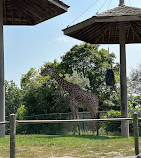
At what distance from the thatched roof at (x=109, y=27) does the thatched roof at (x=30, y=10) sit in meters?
1.06

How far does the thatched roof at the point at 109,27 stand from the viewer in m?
10.5

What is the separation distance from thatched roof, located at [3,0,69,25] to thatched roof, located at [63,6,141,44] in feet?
3.49

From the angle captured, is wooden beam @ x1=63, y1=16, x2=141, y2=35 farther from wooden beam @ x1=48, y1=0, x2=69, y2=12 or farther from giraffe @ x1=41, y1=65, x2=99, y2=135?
giraffe @ x1=41, y1=65, x2=99, y2=135

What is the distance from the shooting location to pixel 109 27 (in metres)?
13.1

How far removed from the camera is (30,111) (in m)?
20.4

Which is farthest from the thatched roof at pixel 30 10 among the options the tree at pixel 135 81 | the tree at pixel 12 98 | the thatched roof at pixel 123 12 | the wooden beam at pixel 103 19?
the tree at pixel 12 98

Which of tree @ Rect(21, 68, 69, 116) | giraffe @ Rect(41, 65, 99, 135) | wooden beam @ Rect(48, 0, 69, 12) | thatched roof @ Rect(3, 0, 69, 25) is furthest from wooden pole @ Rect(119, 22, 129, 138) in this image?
tree @ Rect(21, 68, 69, 116)

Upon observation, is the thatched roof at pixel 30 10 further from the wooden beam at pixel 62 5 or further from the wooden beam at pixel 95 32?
the wooden beam at pixel 95 32

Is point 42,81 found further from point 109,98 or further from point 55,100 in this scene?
point 109,98

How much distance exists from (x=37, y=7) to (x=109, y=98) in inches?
471

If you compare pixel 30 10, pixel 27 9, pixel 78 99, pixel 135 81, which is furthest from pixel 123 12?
pixel 135 81

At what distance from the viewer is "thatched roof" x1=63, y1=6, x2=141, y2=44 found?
1049 cm

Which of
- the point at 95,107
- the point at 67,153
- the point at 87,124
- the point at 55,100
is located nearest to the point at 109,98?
the point at 55,100

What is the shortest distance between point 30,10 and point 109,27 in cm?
383
